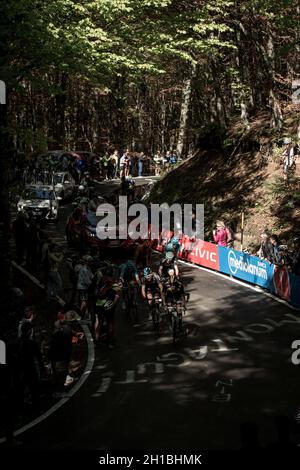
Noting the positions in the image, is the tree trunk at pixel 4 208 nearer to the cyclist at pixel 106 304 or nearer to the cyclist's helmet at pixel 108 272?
the cyclist at pixel 106 304

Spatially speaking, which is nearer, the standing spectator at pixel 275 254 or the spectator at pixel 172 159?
the standing spectator at pixel 275 254

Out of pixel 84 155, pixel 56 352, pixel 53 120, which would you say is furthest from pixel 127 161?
pixel 56 352

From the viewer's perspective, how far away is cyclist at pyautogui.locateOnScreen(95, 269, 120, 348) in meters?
16.7

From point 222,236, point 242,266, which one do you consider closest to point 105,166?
point 222,236

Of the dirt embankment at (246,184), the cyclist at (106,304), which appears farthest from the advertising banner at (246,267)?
the cyclist at (106,304)

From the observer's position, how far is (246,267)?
23.4 m

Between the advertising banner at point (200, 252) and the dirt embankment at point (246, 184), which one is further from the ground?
the dirt embankment at point (246, 184)

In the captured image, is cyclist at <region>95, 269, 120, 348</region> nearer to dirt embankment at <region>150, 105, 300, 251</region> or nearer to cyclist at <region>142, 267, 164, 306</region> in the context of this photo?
cyclist at <region>142, 267, 164, 306</region>

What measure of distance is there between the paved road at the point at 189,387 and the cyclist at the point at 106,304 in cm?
46

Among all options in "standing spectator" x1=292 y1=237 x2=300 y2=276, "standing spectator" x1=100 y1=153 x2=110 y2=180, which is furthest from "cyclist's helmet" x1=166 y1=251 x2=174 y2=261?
"standing spectator" x1=100 y1=153 x2=110 y2=180

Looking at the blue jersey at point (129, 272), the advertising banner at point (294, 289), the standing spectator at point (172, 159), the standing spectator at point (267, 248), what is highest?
the standing spectator at point (172, 159)

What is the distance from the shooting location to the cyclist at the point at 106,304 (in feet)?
54.9

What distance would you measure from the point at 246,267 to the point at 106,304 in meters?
8.13

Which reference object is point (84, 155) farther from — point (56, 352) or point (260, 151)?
point (56, 352)
